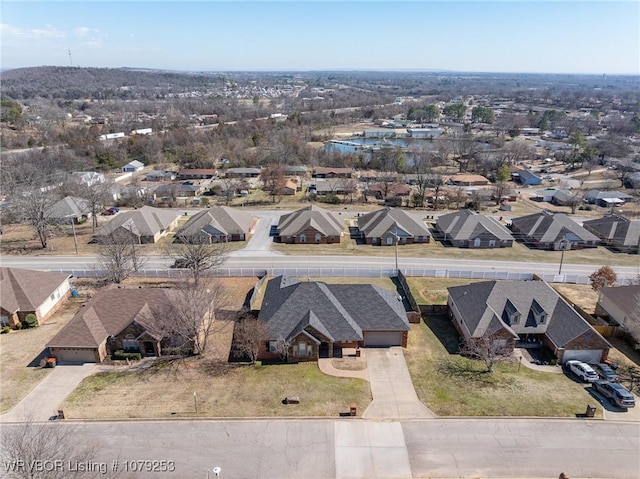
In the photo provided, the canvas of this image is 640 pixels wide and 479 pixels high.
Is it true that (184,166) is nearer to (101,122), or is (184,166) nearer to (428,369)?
(101,122)

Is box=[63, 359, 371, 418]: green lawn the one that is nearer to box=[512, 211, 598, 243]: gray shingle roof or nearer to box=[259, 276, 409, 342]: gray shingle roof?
box=[259, 276, 409, 342]: gray shingle roof

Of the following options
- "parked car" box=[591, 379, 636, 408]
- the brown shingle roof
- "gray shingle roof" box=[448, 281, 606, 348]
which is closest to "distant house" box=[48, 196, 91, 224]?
the brown shingle roof

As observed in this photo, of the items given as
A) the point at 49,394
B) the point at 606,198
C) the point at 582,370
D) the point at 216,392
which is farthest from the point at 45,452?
the point at 606,198

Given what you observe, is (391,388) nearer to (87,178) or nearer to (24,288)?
(24,288)

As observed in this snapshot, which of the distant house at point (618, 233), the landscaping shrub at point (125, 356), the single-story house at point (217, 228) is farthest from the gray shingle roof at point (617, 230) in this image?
the landscaping shrub at point (125, 356)

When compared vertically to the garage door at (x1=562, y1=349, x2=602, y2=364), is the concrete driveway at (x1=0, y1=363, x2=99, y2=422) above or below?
below
